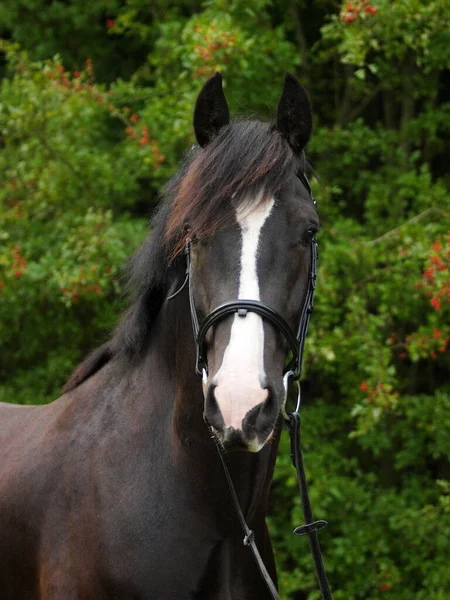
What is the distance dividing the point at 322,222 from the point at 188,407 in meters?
3.56

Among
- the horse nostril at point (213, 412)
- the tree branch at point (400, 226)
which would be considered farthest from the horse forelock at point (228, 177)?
the tree branch at point (400, 226)

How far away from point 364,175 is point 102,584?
4539 mm

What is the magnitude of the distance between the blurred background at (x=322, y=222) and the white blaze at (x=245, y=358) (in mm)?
2855

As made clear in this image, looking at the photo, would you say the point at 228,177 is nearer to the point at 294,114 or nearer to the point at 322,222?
the point at 294,114

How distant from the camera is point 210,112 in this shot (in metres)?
2.57

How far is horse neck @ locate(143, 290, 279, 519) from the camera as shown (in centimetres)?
249

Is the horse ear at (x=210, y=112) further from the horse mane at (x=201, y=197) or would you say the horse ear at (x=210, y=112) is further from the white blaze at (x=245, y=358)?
the white blaze at (x=245, y=358)

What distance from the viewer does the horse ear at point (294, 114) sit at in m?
2.56

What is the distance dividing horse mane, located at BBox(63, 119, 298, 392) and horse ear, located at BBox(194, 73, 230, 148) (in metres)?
0.05

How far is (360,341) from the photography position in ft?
17.9

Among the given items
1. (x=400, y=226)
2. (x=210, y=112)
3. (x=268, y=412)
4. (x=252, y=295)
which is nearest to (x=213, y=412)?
(x=268, y=412)

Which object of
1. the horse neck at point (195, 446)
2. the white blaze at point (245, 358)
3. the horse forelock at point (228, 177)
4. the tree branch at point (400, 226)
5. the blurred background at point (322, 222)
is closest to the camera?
the white blaze at point (245, 358)

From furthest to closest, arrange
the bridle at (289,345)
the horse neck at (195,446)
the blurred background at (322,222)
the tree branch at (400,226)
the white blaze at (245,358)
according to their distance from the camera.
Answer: the tree branch at (400,226)
the blurred background at (322,222)
the horse neck at (195,446)
the bridle at (289,345)
the white blaze at (245,358)

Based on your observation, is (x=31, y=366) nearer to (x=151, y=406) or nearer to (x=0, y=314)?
(x=0, y=314)
